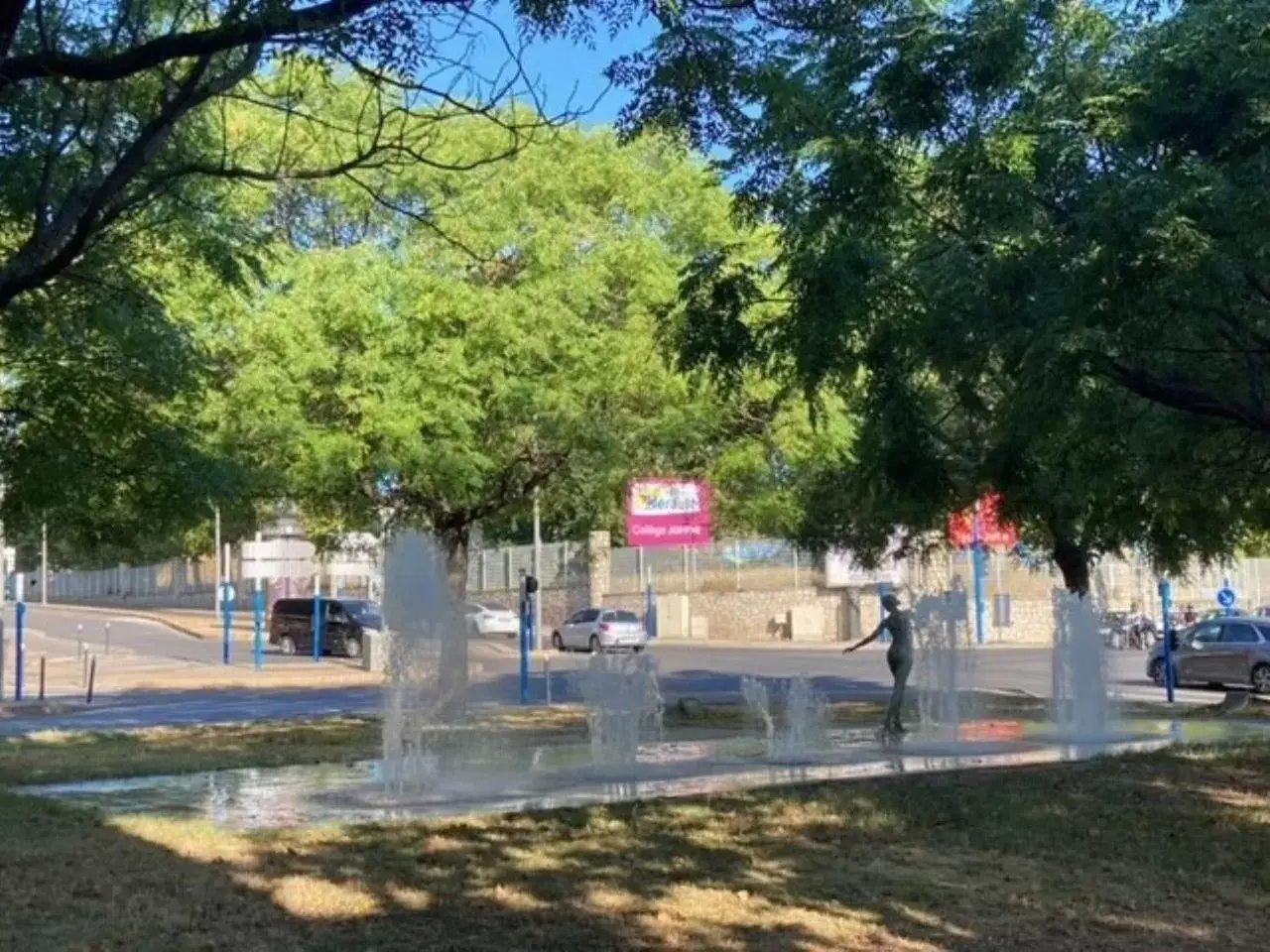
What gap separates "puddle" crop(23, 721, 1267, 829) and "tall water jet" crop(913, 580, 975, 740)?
1230mm

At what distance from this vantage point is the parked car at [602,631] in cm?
4425

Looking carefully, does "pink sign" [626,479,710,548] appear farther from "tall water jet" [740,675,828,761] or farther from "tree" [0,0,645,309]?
"tree" [0,0,645,309]

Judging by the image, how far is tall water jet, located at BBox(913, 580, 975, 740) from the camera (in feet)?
58.5

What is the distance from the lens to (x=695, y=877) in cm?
802

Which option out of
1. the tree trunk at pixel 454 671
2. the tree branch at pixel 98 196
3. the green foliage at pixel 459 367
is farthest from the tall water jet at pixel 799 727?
the green foliage at pixel 459 367

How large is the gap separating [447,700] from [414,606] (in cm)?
111

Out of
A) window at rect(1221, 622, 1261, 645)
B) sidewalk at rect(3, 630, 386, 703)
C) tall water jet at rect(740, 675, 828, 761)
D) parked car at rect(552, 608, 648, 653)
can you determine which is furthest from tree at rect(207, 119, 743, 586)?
parked car at rect(552, 608, 648, 653)

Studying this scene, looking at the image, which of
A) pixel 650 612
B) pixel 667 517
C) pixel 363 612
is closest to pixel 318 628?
pixel 363 612

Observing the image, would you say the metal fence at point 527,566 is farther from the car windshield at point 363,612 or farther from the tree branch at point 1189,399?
the tree branch at point 1189,399

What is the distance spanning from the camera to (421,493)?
25.5 meters

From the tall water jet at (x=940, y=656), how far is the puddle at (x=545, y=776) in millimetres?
1230

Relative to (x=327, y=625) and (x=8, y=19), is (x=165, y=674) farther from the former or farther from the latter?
(x=8, y=19)

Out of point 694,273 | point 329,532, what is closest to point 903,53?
point 694,273

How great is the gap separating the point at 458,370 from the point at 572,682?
5.91 m
